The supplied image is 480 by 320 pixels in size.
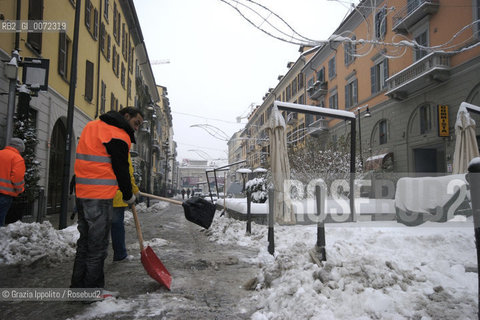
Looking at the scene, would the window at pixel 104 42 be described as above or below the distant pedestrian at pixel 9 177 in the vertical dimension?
above

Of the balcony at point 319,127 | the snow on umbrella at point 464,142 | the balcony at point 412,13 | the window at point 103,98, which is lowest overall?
the snow on umbrella at point 464,142

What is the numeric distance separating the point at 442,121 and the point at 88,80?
16548mm

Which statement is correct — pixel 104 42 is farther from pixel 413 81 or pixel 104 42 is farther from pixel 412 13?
pixel 413 81

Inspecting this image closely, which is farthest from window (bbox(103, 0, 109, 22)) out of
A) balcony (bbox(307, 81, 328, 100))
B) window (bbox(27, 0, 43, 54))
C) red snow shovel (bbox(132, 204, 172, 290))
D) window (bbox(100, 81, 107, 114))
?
balcony (bbox(307, 81, 328, 100))

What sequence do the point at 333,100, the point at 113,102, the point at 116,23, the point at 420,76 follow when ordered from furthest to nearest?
1. the point at 333,100
2. the point at 116,23
3. the point at 113,102
4. the point at 420,76

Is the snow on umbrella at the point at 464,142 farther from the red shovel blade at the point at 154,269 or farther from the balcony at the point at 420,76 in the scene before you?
the balcony at the point at 420,76

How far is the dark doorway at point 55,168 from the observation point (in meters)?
12.6

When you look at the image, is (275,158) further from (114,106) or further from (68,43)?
(114,106)

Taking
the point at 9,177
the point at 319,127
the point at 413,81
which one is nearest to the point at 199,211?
the point at 9,177

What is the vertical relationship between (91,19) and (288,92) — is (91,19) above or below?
below

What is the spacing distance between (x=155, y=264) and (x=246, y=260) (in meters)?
1.75

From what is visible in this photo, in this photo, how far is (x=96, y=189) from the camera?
128 inches

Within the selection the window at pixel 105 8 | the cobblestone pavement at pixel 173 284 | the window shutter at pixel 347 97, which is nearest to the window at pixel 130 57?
the window at pixel 105 8

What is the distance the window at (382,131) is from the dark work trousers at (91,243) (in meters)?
22.1
